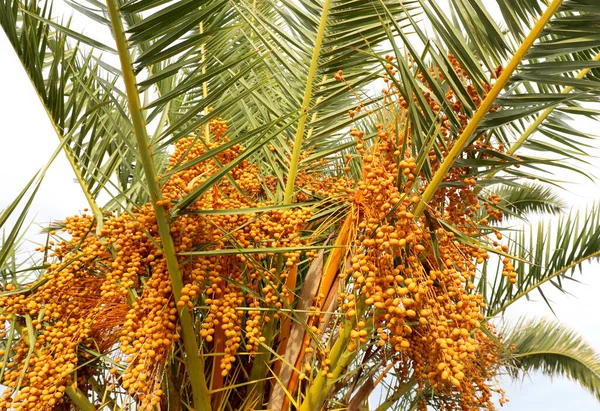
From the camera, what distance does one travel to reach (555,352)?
418 cm

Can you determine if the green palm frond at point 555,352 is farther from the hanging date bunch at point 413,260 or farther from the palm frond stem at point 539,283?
the hanging date bunch at point 413,260

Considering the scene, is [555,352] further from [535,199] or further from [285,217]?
[285,217]

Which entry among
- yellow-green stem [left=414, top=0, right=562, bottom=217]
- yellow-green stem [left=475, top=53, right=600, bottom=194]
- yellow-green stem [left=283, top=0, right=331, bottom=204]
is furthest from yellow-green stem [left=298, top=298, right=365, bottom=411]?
yellow-green stem [left=475, top=53, right=600, bottom=194]

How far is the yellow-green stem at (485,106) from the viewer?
1.56 m

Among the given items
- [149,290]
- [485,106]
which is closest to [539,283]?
[485,106]

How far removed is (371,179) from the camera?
5.35 ft

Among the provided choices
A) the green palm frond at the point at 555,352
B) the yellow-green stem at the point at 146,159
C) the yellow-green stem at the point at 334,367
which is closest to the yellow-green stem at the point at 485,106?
the yellow-green stem at the point at 334,367

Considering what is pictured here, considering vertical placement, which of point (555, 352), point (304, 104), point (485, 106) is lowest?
point (555, 352)

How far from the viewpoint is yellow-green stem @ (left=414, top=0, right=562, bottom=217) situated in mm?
1558

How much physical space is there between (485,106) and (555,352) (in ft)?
10.6

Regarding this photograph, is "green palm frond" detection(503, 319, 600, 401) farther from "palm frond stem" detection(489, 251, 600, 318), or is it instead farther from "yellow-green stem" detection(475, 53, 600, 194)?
"yellow-green stem" detection(475, 53, 600, 194)

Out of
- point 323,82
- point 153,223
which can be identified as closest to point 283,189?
point 323,82

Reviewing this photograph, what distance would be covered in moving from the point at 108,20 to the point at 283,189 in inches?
36.4

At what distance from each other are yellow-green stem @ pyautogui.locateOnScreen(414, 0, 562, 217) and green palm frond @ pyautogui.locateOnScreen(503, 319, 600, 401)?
2.93 metres
